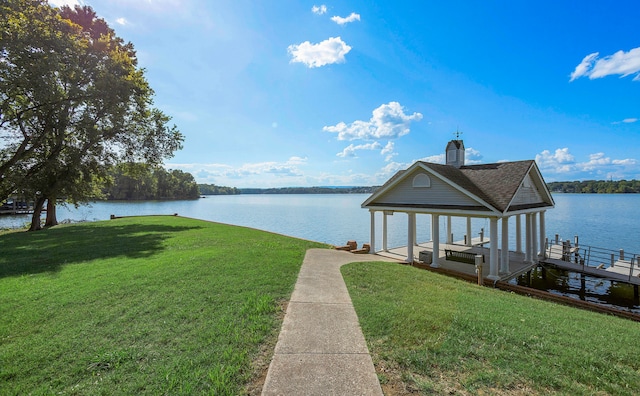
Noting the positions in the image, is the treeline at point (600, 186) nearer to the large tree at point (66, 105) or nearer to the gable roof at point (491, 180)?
the gable roof at point (491, 180)

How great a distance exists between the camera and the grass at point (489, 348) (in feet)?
12.3

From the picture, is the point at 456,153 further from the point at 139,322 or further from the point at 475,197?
the point at 139,322

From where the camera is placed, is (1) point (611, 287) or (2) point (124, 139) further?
(2) point (124, 139)

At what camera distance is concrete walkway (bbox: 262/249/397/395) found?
3.60 metres

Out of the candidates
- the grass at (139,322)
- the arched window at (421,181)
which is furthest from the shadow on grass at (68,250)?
the arched window at (421,181)

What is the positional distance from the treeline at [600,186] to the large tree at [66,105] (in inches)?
5455

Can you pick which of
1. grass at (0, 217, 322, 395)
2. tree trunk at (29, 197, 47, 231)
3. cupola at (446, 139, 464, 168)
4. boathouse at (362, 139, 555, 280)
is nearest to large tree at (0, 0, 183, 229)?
tree trunk at (29, 197, 47, 231)

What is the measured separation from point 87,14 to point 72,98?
1033 cm

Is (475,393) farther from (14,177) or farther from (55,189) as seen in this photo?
(14,177)

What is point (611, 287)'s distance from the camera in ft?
43.9

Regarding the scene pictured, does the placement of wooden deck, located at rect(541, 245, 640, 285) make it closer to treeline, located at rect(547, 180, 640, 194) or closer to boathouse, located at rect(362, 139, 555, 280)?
boathouse, located at rect(362, 139, 555, 280)

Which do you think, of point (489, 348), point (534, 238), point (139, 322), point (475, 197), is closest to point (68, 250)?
point (139, 322)

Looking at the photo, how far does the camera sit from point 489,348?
4586 millimetres

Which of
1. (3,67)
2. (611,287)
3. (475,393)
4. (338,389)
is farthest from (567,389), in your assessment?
(3,67)
